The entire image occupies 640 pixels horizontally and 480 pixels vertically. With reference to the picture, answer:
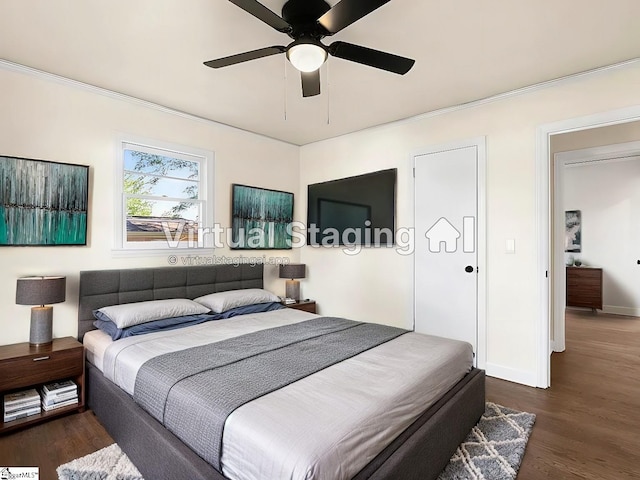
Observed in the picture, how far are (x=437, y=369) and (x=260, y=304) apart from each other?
7.00ft

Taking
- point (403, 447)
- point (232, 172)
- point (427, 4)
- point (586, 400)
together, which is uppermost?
point (427, 4)

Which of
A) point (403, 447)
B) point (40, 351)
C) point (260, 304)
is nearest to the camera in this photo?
point (403, 447)

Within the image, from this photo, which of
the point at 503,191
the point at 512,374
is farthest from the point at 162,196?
the point at 512,374

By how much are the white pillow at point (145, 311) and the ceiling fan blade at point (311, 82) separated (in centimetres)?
211

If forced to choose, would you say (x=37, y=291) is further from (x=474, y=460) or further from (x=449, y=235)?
(x=449, y=235)

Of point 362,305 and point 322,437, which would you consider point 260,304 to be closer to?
point 362,305

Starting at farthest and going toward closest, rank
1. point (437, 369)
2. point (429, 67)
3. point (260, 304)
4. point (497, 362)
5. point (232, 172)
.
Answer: point (232, 172) < point (260, 304) < point (497, 362) < point (429, 67) < point (437, 369)

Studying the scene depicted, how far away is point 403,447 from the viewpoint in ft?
5.06

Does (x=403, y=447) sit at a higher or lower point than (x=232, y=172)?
lower

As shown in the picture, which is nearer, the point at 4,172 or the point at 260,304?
the point at 4,172

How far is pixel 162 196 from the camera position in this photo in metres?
3.64

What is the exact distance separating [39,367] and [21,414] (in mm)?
314

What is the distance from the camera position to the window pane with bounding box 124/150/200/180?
3.41 meters

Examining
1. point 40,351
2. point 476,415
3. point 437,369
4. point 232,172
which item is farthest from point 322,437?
point 232,172
